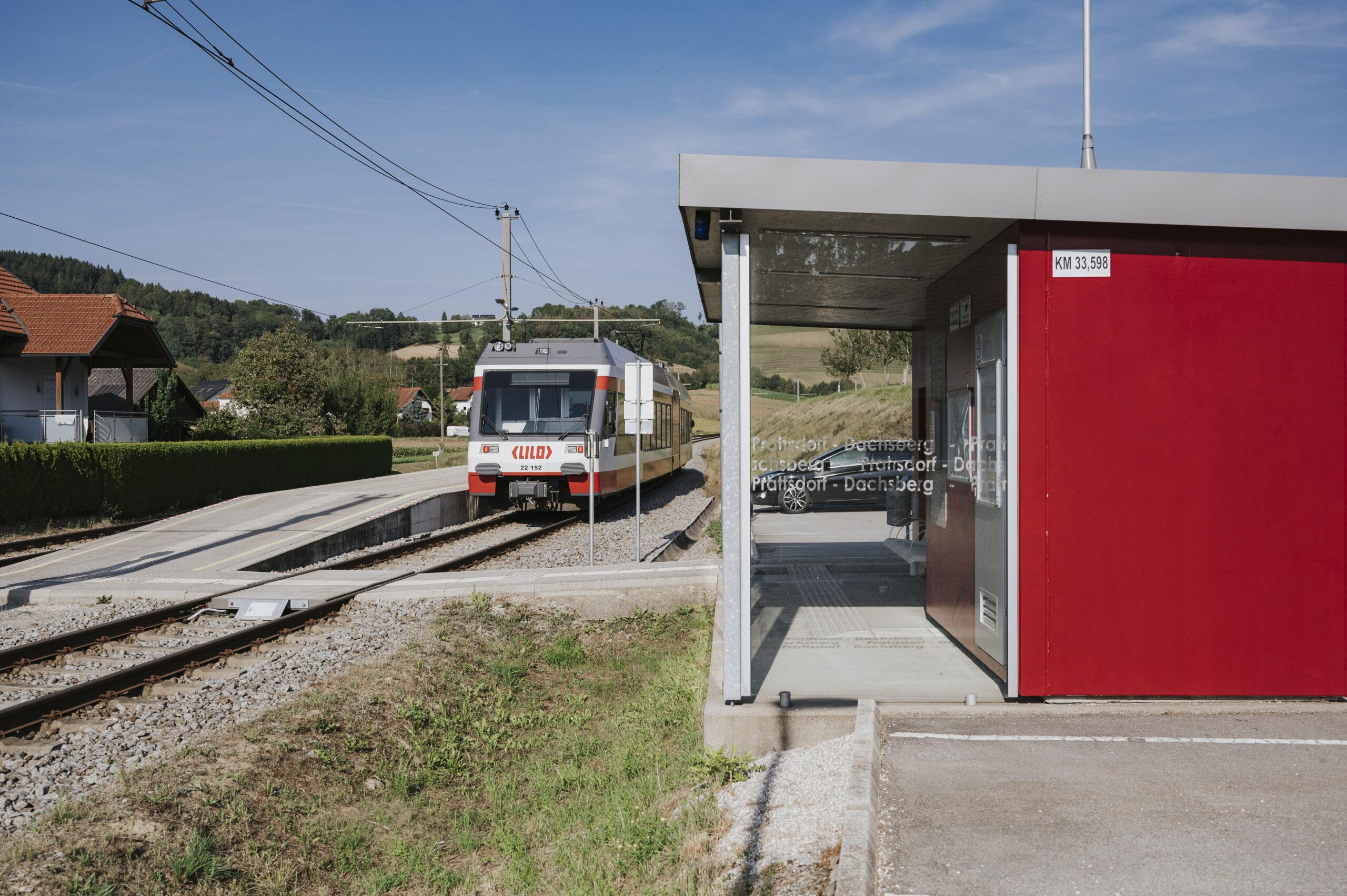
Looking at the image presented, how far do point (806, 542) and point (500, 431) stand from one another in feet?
21.5

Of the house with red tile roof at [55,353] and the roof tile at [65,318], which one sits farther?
the roof tile at [65,318]

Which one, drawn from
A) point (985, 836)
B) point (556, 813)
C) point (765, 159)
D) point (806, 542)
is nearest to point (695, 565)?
point (806, 542)

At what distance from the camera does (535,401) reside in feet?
51.2

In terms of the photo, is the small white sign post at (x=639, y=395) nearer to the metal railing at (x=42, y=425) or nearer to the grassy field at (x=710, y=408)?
the grassy field at (x=710, y=408)

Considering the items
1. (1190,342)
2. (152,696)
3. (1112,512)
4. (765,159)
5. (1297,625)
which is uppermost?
(765,159)

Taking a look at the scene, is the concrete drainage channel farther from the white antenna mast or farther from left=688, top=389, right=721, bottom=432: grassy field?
the white antenna mast

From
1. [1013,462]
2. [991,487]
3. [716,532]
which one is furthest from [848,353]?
[716,532]

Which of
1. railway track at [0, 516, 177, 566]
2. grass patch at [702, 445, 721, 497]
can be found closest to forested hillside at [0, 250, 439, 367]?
grass patch at [702, 445, 721, 497]

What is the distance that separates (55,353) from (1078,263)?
26.4 m

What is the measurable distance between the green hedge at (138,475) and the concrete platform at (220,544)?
5.74 ft

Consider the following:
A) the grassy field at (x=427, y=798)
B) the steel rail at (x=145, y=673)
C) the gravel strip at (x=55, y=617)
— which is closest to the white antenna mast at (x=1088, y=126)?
the grassy field at (x=427, y=798)

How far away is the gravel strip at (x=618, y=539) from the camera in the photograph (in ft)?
40.7

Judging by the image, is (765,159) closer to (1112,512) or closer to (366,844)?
(1112,512)

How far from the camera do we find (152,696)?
607 centimetres
